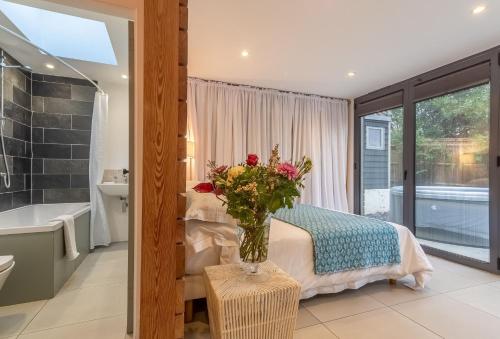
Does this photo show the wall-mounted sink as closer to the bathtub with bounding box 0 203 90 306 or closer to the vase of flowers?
the bathtub with bounding box 0 203 90 306

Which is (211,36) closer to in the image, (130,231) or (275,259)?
(130,231)

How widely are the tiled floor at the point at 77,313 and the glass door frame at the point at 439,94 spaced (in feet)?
12.4

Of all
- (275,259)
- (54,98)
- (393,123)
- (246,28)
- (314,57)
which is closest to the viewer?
(275,259)

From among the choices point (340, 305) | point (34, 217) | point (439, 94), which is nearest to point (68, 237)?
point (34, 217)

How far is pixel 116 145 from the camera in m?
3.88

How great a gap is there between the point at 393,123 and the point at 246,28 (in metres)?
3.02

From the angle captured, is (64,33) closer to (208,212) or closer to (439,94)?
(208,212)

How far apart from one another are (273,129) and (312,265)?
8.70ft

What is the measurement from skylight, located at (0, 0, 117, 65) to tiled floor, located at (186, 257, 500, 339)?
10.1ft

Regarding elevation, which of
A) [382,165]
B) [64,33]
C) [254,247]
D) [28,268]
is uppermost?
[64,33]

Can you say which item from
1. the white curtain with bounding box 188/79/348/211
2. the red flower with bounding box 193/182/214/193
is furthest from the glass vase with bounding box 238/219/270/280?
the white curtain with bounding box 188/79/348/211

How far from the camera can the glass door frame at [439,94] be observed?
9.36ft

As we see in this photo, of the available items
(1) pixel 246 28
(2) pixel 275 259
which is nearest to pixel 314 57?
(1) pixel 246 28

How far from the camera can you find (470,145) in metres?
3.19
